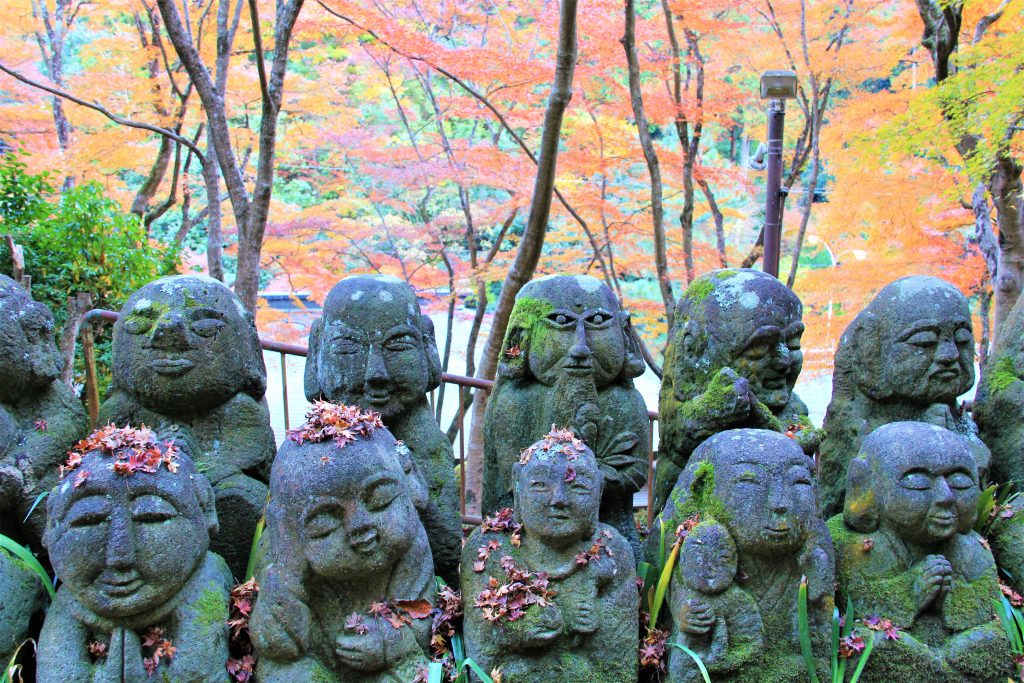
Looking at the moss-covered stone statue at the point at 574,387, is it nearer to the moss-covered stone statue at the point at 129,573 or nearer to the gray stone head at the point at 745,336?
the gray stone head at the point at 745,336

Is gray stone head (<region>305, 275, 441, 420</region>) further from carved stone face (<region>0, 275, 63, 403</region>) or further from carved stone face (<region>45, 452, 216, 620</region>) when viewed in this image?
carved stone face (<region>0, 275, 63, 403</region>)

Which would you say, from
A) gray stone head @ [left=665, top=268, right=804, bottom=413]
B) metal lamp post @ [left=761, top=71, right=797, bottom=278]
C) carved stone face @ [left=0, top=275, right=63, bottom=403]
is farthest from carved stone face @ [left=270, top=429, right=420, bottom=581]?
metal lamp post @ [left=761, top=71, right=797, bottom=278]

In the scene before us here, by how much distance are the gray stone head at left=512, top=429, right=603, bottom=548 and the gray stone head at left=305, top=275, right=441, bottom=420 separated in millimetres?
887

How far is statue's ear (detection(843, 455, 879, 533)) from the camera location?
10.9ft

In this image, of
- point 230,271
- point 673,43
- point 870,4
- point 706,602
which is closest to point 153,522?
point 706,602

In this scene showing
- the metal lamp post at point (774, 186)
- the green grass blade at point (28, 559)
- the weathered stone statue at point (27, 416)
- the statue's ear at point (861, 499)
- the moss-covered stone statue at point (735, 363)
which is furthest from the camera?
the metal lamp post at point (774, 186)

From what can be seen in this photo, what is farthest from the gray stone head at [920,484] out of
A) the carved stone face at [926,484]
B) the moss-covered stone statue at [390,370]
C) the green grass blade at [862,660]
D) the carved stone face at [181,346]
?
the carved stone face at [181,346]

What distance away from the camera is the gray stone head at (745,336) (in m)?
3.66

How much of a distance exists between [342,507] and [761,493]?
1.52 m

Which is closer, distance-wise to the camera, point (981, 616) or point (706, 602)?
point (706, 602)

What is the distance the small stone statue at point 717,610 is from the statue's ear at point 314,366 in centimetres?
182

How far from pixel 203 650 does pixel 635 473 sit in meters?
1.95

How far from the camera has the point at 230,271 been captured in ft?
41.0

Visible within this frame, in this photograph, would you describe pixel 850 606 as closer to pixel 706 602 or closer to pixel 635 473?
pixel 706 602
